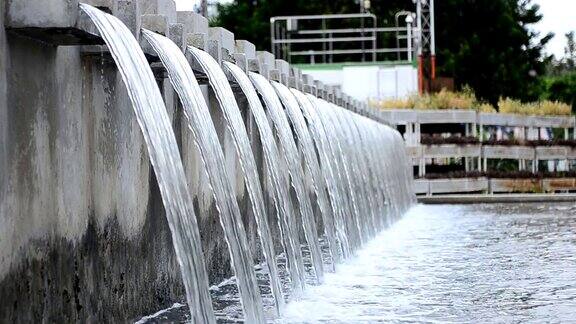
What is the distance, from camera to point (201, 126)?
25.9ft

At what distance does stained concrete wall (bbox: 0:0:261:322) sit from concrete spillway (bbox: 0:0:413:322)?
1cm

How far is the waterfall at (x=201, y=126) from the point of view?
7508 millimetres

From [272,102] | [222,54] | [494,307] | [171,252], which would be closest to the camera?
[494,307]

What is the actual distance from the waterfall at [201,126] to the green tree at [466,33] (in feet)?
133

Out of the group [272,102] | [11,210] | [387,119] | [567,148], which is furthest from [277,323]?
[567,148]

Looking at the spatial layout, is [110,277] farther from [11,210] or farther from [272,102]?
[272,102]

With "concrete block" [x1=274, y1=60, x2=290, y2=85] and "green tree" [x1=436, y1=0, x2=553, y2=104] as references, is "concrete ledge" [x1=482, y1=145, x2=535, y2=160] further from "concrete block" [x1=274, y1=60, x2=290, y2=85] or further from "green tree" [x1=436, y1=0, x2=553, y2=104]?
"concrete block" [x1=274, y1=60, x2=290, y2=85]

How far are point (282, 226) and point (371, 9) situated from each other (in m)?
41.9

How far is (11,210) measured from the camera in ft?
18.3

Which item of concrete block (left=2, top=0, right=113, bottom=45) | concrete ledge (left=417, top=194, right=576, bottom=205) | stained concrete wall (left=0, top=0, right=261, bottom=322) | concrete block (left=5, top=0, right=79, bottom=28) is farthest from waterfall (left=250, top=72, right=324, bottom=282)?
concrete ledge (left=417, top=194, right=576, bottom=205)

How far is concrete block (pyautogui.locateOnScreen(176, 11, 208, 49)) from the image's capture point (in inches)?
351

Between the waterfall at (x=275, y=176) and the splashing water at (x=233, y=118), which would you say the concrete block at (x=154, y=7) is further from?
the waterfall at (x=275, y=176)

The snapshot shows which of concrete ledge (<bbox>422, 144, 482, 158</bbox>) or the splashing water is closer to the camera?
the splashing water

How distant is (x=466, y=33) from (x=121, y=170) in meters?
43.7
